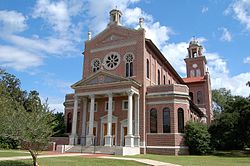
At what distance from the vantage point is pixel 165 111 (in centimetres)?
2938

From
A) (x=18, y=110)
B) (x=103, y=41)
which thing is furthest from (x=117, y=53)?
(x=18, y=110)

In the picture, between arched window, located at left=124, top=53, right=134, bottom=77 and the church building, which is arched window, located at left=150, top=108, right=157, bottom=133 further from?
arched window, located at left=124, top=53, right=134, bottom=77

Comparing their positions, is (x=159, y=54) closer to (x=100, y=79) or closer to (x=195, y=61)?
(x=100, y=79)

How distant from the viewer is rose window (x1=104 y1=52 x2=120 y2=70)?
33500mm

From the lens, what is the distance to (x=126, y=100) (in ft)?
101

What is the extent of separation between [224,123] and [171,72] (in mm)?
16107

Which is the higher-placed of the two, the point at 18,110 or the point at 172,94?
the point at 172,94

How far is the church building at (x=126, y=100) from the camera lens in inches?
1118

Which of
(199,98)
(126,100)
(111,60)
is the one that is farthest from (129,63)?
(199,98)

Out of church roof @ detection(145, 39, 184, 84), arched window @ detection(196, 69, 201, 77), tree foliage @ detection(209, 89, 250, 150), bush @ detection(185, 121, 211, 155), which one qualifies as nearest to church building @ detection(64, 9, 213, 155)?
church roof @ detection(145, 39, 184, 84)

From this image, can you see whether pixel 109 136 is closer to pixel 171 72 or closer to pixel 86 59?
pixel 86 59

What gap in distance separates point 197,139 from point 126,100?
923 cm

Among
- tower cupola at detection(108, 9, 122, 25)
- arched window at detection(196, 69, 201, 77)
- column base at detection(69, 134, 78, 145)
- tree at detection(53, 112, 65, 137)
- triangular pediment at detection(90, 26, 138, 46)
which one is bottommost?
column base at detection(69, 134, 78, 145)

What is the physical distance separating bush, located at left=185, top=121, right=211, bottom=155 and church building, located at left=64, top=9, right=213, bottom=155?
63cm
